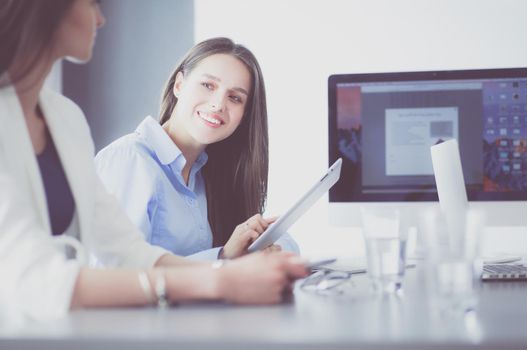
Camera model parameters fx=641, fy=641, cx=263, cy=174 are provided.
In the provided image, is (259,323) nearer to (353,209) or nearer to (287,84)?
(353,209)

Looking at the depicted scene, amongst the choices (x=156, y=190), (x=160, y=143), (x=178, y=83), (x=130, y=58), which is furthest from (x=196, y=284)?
(x=130, y=58)

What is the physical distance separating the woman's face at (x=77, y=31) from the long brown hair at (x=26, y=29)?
0.01m

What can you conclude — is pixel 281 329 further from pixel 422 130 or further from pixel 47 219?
pixel 422 130

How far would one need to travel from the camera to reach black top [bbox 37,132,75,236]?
3.81ft

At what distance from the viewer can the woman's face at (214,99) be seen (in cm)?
207

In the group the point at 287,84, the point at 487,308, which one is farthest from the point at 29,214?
the point at 287,84

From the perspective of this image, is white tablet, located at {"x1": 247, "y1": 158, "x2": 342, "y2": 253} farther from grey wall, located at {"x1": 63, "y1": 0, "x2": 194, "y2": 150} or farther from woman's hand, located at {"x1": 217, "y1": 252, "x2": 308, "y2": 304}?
grey wall, located at {"x1": 63, "y1": 0, "x2": 194, "y2": 150}

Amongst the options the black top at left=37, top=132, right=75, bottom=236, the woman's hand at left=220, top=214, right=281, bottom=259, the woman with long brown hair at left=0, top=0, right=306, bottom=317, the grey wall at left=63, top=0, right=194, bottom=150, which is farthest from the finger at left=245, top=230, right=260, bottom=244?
the grey wall at left=63, top=0, right=194, bottom=150

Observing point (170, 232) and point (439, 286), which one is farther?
A: point (170, 232)

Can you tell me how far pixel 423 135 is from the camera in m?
1.91

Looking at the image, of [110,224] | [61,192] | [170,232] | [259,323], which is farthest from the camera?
[170,232]

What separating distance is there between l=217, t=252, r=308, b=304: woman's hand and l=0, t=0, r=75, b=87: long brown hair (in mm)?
509

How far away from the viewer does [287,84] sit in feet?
11.7

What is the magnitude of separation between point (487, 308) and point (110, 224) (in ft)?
2.46
